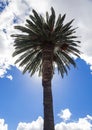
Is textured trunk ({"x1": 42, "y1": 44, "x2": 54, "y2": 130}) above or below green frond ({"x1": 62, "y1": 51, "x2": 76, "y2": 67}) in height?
below

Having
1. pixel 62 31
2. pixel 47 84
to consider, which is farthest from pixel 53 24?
pixel 47 84

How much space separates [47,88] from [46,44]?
4901mm

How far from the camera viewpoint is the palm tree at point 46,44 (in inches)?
1246

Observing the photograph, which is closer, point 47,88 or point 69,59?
point 47,88

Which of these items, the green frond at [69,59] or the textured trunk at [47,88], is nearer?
the textured trunk at [47,88]

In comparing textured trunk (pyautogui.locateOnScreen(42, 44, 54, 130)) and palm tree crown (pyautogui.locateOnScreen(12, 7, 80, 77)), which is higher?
palm tree crown (pyautogui.locateOnScreen(12, 7, 80, 77))

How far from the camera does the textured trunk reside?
91.4 feet

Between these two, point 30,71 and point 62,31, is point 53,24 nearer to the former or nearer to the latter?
point 62,31

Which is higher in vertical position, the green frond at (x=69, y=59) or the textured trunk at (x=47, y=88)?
the green frond at (x=69, y=59)

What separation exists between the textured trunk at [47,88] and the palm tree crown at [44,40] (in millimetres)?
742

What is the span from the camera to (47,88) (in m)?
Answer: 29.9

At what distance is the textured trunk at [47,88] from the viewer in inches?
1097

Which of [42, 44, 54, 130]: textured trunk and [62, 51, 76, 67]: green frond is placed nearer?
[42, 44, 54, 130]: textured trunk

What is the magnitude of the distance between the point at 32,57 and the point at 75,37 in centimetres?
536
